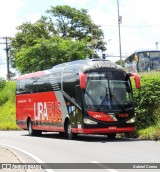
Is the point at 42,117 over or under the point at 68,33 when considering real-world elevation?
under

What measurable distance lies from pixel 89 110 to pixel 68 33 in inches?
2420

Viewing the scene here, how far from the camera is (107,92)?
2173 cm

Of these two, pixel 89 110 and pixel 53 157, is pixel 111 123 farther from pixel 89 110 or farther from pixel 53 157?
pixel 53 157

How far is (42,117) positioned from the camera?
27.7 m

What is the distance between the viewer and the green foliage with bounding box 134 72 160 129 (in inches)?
909

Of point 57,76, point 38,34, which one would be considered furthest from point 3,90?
point 57,76

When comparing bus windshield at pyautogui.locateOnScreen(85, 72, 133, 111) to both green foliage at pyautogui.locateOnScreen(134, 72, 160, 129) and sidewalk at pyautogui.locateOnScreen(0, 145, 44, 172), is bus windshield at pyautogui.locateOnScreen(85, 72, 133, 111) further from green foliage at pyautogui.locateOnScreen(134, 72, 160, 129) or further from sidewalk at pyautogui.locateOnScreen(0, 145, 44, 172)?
sidewalk at pyautogui.locateOnScreen(0, 145, 44, 172)

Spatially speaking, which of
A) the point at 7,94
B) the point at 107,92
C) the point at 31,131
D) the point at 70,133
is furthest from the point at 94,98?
the point at 7,94

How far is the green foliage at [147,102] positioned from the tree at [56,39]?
36.2 metres

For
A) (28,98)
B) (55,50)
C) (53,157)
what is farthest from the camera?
(55,50)

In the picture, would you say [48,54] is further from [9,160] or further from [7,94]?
[9,160]

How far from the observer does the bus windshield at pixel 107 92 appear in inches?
852

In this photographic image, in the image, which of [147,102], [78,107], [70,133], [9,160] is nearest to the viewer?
[9,160]

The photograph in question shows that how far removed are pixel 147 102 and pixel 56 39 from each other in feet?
135
